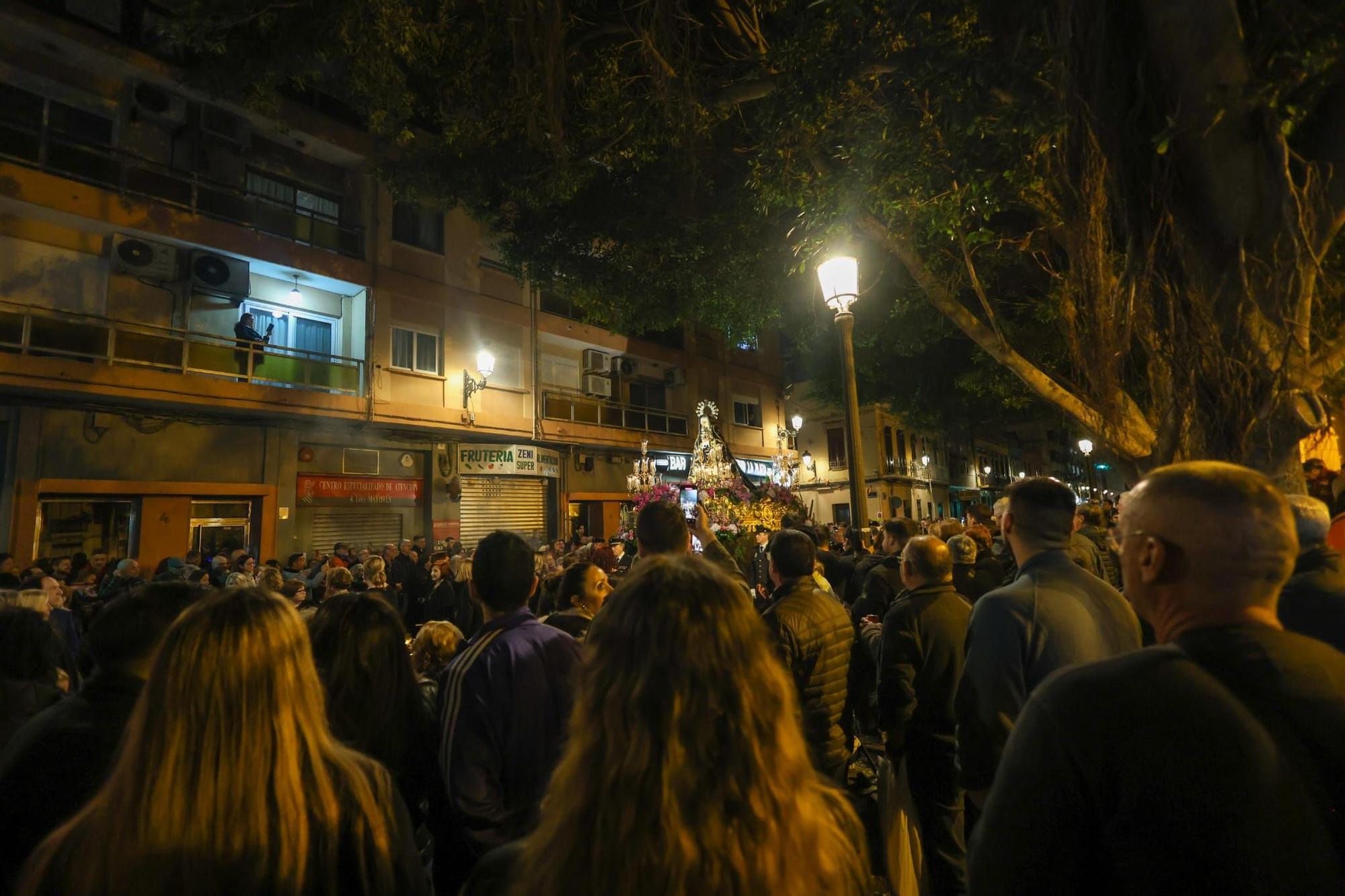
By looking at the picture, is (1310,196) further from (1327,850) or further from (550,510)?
(550,510)

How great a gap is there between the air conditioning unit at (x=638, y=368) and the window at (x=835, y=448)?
13.2 metres

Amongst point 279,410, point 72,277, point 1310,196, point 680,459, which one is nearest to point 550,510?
point 680,459

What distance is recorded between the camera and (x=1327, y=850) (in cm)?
118

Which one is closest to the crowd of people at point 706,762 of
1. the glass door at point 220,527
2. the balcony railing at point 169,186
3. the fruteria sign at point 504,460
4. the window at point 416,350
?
the glass door at point 220,527

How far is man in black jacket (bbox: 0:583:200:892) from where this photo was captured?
5.81ft

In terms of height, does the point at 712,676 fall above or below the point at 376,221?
below

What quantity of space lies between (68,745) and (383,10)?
340 inches

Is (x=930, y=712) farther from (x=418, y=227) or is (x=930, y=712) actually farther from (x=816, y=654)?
(x=418, y=227)

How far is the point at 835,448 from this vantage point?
113 feet

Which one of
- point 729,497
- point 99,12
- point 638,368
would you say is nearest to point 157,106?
point 99,12

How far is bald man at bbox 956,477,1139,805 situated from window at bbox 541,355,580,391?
18.3 meters

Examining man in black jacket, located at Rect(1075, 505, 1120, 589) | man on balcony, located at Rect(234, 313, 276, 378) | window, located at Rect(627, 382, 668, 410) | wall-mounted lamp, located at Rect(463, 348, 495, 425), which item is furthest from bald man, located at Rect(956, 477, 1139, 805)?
window, located at Rect(627, 382, 668, 410)

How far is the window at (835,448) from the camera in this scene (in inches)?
1346

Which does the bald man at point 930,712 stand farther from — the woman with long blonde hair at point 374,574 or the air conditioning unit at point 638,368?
the air conditioning unit at point 638,368
